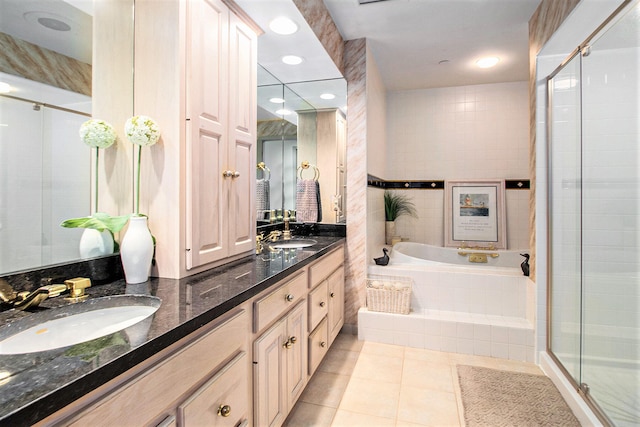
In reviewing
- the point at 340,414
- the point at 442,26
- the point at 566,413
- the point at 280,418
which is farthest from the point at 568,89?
the point at 280,418

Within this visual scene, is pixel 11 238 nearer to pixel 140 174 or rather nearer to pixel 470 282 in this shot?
pixel 140 174

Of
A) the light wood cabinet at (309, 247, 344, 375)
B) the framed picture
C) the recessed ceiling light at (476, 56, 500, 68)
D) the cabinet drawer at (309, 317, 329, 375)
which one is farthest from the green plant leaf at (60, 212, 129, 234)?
the framed picture

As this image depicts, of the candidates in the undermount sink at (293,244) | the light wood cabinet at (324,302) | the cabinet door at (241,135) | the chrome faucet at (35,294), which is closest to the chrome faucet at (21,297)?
the chrome faucet at (35,294)

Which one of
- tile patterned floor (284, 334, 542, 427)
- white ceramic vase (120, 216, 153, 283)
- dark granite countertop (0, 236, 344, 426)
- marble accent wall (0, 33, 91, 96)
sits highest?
marble accent wall (0, 33, 91, 96)

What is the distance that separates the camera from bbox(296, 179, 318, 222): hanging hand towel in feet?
9.89

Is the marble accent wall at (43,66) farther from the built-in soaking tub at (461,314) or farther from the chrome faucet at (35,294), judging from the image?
the built-in soaking tub at (461,314)

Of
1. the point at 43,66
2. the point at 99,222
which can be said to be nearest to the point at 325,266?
the point at 99,222

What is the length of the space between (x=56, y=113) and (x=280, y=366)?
4.37 feet

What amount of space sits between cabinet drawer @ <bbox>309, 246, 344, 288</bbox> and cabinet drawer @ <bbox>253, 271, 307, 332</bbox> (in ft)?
0.42

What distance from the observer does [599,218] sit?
193 centimetres

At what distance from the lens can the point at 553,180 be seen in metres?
2.32

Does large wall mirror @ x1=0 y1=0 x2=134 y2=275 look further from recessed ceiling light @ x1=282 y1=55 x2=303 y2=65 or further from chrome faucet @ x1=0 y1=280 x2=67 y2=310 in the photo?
recessed ceiling light @ x1=282 y1=55 x2=303 y2=65

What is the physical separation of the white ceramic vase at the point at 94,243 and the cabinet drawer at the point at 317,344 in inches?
45.7

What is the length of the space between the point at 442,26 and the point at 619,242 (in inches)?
73.1
